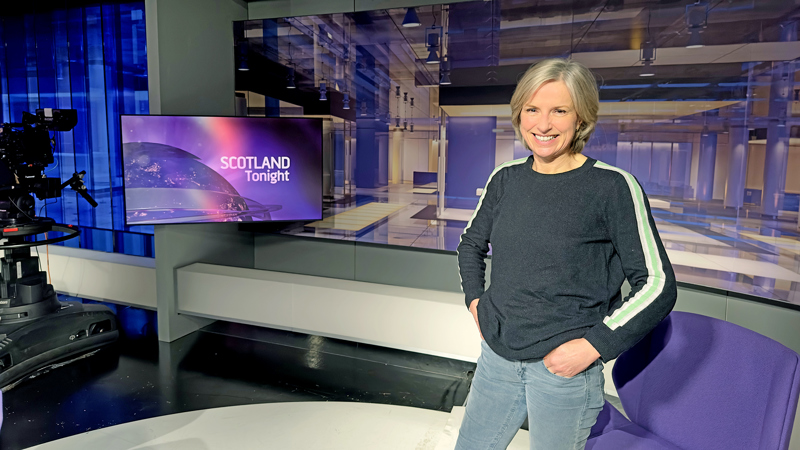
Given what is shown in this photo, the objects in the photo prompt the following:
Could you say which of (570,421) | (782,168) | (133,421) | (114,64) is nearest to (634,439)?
(570,421)

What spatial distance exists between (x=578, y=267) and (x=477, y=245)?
0.35m

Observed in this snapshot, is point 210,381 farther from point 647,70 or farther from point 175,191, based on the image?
point 647,70

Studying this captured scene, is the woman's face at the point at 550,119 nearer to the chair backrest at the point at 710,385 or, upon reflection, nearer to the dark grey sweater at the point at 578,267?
the dark grey sweater at the point at 578,267

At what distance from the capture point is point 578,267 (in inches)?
46.8

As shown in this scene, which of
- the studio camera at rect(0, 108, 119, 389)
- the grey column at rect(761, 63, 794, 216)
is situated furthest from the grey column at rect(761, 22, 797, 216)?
the studio camera at rect(0, 108, 119, 389)

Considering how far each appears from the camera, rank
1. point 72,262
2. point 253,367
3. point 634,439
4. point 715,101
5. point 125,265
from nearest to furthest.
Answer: point 634,439 → point 715,101 → point 253,367 → point 125,265 → point 72,262

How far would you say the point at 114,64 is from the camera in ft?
15.7

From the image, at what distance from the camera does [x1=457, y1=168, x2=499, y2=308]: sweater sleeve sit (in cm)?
144

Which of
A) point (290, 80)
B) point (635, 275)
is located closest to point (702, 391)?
point (635, 275)

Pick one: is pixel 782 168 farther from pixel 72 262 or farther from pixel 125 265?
pixel 72 262

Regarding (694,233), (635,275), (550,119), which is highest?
(550,119)

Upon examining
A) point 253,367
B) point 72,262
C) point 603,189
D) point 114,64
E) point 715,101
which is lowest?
point 253,367

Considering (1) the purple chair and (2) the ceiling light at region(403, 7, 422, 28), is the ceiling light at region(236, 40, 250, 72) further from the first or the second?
(1) the purple chair

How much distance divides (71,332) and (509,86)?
336cm
